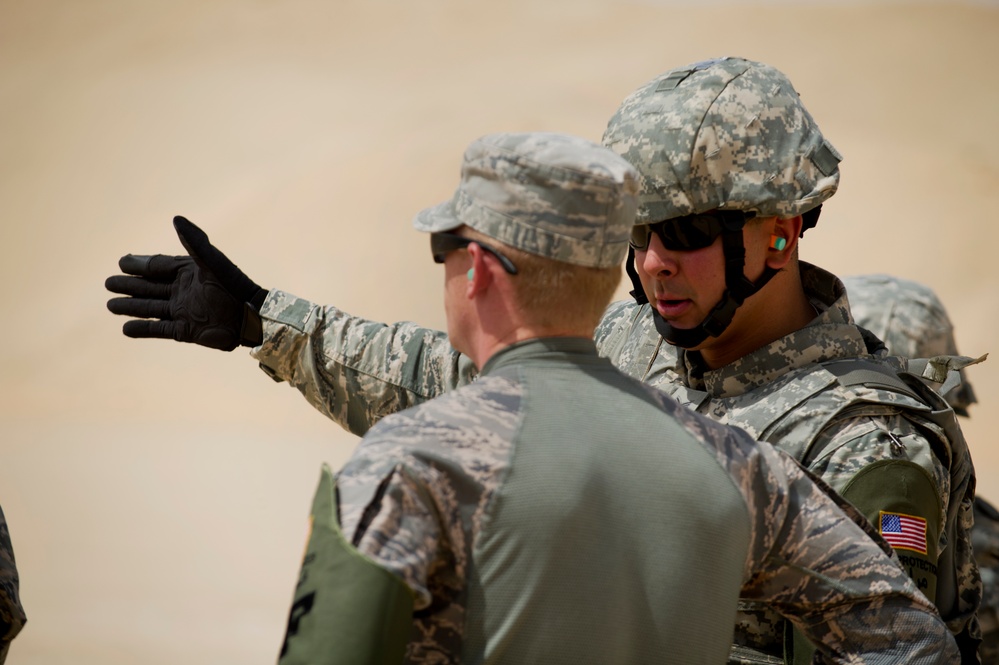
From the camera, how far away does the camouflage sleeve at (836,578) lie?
2.43 meters

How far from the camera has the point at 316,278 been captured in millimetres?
18172

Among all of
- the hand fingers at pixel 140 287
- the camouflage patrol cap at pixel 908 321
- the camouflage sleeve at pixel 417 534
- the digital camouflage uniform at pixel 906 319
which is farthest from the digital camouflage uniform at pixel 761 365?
the camouflage patrol cap at pixel 908 321

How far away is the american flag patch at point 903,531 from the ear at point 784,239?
74cm

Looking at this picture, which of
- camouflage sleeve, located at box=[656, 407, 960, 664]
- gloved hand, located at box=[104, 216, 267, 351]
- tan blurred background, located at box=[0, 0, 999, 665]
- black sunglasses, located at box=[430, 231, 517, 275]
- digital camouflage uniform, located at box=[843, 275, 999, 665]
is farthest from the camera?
tan blurred background, located at box=[0, 0, 999, 665]

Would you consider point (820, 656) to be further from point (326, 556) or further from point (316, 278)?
point (316, 278)

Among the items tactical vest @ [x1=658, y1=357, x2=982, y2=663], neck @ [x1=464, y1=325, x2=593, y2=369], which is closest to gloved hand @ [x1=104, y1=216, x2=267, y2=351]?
tactical vest @ [x1=658, y1=357, x2=982, y2=663]

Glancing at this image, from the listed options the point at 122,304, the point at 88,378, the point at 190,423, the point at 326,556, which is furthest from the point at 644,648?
the point at 88,378

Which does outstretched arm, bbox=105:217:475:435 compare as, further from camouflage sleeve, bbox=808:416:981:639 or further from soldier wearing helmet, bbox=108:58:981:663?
camouflage sleeve, bbox=808:416:981:639

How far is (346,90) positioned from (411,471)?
2231 centimetres

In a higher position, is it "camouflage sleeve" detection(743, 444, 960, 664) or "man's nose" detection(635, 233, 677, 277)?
"man's nose" detection(635, 233, 677, 277)

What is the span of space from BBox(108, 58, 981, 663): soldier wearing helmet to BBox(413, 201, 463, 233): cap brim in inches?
42.9

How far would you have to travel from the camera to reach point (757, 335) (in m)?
3.54

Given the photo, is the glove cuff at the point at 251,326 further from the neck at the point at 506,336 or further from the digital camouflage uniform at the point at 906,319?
the digital camouflage uniform at the point at 906,319

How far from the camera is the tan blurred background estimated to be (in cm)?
1113
